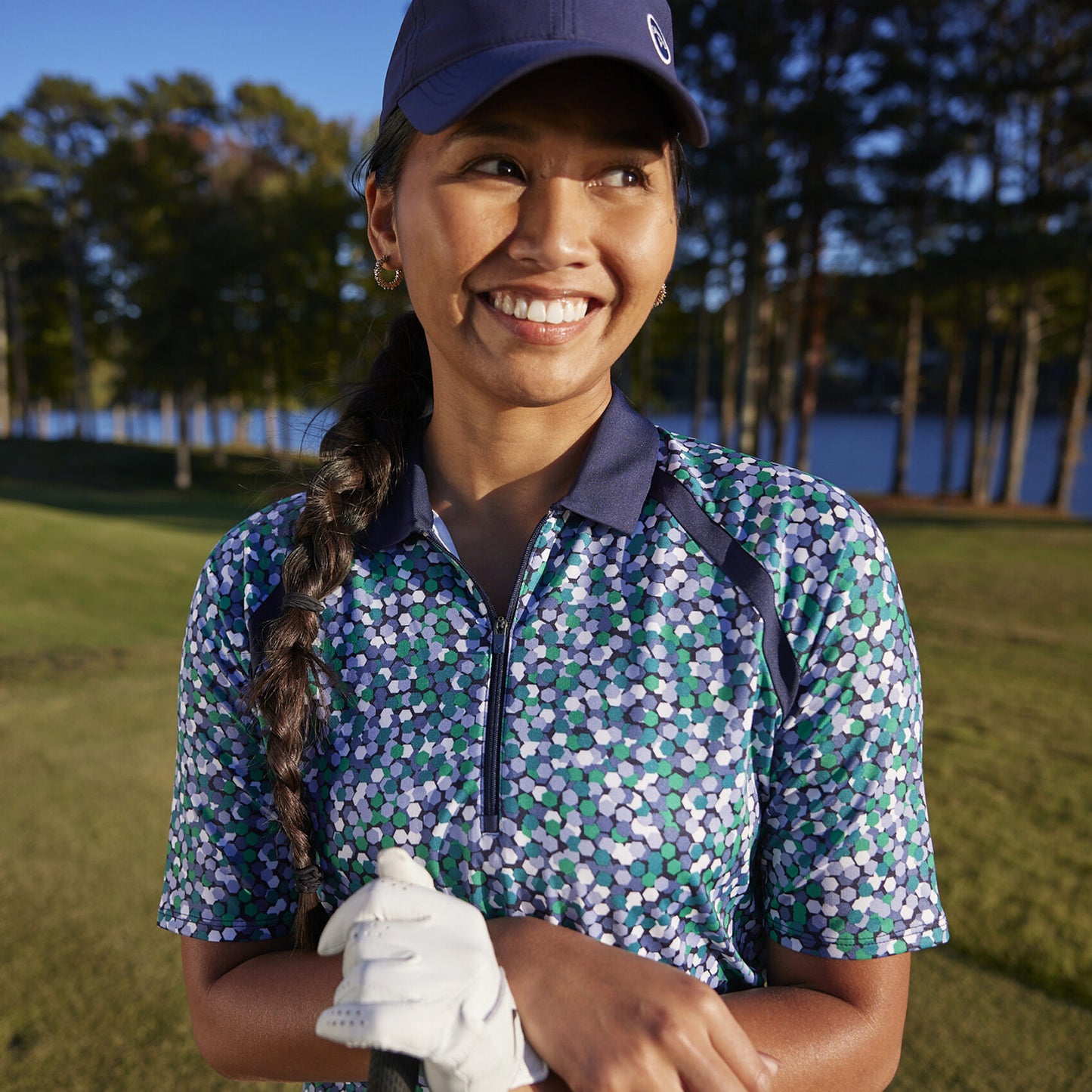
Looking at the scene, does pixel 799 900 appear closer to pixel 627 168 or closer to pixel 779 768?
pixel 779 768

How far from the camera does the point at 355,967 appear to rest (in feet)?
3.61

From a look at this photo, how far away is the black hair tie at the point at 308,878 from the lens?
1.38 m

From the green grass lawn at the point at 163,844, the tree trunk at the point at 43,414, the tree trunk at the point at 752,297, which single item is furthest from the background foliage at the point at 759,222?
the tree trunk at the point at 43,414

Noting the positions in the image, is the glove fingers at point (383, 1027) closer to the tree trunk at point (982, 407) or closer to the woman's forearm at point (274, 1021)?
the woman's forearm at point (274, 1021)

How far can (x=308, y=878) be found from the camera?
1.38m

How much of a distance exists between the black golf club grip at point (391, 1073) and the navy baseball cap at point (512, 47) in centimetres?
106

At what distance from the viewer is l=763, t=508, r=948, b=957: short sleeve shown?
48.3 inches

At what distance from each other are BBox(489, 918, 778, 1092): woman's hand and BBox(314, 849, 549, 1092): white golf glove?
0.04 meters

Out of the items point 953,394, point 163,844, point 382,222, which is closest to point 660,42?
point 382,222

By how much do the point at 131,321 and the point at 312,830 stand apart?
27375 millimetres

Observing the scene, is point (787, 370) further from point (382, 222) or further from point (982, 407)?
point (382, 222)

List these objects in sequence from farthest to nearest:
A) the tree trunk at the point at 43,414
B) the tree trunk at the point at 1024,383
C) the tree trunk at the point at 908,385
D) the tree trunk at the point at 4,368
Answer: the tree trunk at the point at 43,414 < the tree trunk at the point at 4,368 < the tree trunk at the point at 908,385 < the tree trunk at the point at 1024,383

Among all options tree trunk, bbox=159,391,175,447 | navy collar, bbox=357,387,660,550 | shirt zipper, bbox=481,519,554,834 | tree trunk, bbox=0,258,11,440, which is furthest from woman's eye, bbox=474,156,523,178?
tree trunk, bbox=159,391,175,447

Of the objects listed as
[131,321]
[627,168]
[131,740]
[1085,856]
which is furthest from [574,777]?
[131,321]
